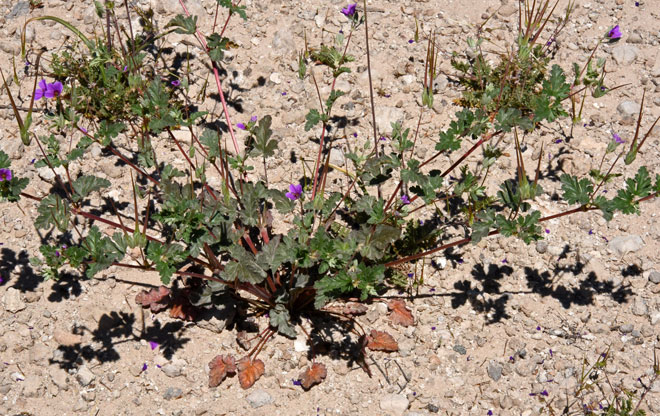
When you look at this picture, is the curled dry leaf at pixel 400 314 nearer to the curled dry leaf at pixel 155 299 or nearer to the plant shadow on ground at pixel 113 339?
the plant shadow on ground at pixel 113 339

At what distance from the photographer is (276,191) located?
14.7ft

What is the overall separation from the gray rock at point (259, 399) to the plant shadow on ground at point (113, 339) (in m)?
0.63

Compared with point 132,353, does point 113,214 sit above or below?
above

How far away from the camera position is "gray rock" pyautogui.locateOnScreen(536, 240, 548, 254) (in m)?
4.99

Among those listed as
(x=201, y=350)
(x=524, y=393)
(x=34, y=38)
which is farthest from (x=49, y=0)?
(x=524, y=393)

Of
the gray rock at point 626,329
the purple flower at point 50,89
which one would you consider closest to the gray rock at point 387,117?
the gray rock at point 626,329

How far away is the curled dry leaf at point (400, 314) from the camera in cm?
471

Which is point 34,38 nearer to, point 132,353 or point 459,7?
point 132,353

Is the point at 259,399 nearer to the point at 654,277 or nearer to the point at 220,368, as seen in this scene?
the point at 220,368

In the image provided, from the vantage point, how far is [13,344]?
15.2 feet

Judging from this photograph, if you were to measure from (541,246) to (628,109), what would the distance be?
1580mm

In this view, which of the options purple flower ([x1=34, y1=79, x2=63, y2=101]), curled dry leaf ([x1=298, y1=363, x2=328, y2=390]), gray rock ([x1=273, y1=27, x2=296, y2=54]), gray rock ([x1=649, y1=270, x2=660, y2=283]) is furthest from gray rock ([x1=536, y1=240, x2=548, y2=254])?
purple flower ([x1=34, y1=79, x2=63, y2=101])

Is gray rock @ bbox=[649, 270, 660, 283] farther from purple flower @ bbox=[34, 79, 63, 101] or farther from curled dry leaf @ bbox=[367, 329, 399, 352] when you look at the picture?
purple flower @ bbox=[34, 79, 63, 101]

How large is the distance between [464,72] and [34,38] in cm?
387
